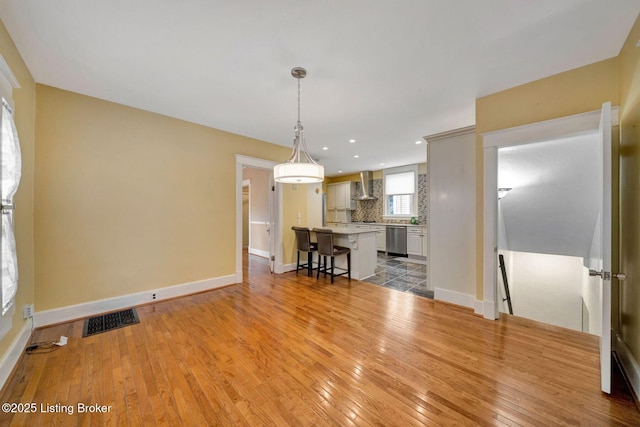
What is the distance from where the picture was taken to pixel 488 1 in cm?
158

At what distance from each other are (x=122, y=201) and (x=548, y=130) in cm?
509

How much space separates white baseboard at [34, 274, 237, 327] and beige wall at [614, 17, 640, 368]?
4680mm

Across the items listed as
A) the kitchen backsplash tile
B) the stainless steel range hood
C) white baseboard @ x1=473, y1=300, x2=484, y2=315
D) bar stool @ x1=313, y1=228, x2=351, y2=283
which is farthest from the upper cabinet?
white baseboard @ x1=473, y1=300, x2=484, y2=315

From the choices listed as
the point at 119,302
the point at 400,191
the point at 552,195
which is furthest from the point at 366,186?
the point at 119,302

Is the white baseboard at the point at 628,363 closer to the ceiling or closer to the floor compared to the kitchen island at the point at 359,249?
closer to the floor

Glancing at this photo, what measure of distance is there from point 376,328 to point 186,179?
3.43m

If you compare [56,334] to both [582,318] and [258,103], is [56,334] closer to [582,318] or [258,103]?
[258,103]

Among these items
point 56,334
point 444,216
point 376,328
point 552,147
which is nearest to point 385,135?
point 444,216

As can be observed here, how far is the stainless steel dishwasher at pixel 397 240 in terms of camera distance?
21.8ft

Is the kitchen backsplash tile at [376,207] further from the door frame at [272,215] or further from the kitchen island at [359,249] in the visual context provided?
the door frame at [272,215]

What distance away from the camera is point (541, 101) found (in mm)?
2488

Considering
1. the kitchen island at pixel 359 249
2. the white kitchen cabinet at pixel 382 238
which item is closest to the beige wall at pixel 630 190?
the kitchen island at pixel 359 249

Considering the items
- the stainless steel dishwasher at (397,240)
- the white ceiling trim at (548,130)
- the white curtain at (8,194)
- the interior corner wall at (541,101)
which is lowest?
the stainless steel dishwasher at (397,240)

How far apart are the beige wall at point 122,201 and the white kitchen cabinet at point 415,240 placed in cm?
468
